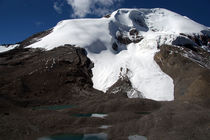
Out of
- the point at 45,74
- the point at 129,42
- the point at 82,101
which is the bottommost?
the point at 82,101

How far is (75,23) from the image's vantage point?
96.4 meters

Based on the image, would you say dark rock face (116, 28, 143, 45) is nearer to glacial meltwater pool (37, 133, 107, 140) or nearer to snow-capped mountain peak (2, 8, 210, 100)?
snow-capped mountain peak (2, 8, 210, 100)

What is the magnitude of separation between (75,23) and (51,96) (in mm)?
54555

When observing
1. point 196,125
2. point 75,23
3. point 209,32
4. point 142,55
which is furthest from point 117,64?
point 209,32

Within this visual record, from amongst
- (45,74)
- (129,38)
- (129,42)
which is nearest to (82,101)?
(45,74)

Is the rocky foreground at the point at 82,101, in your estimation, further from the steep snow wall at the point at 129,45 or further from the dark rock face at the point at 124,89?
the steep snow wall at the point at 129,45

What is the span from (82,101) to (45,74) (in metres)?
18.0

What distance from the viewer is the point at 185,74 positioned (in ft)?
163

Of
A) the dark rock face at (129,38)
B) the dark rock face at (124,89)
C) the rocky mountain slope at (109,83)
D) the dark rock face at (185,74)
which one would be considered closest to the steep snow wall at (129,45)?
the rocky mountain slope at (109,83)

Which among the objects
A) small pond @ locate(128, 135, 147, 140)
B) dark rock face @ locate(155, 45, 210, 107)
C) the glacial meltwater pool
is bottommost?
small pond @ locate(128, 135, 147, 140)

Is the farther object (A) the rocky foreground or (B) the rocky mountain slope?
(B) the rocky mountain slope

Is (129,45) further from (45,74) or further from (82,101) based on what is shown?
(82,101)

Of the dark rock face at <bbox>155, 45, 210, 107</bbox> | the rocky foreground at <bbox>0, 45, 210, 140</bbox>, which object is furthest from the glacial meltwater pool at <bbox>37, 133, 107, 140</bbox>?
the dark rock face at <bbox>155, 45, 210, 107</bbox>

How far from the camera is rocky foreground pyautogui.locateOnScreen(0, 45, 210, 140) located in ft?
74.8
